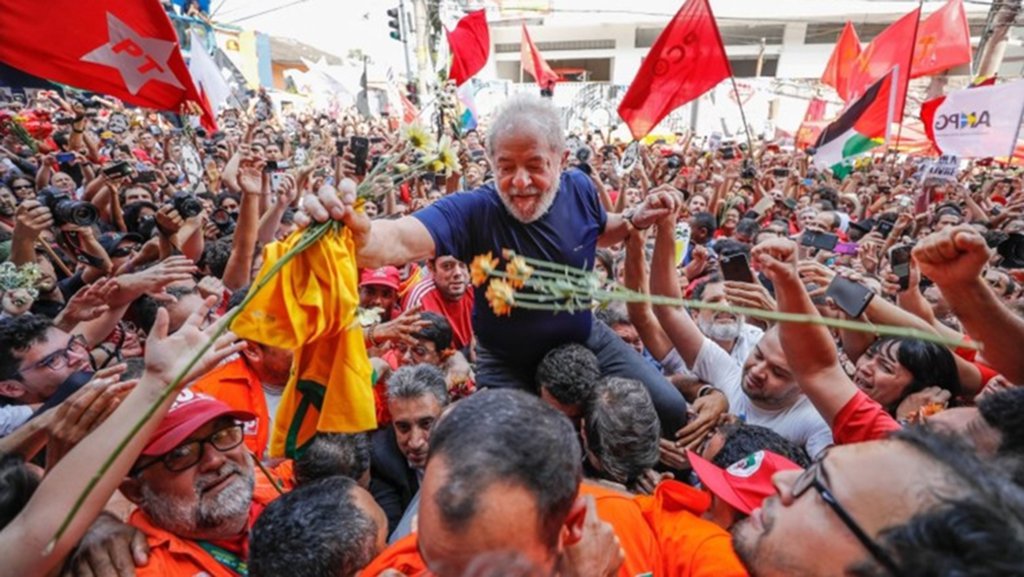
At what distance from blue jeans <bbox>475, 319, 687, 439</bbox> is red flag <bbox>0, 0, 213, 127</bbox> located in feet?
11.5

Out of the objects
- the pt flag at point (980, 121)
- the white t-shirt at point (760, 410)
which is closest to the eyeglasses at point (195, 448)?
the white t-shirt at point (760, 410)

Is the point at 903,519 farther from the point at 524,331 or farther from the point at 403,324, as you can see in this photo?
the point at 403,324

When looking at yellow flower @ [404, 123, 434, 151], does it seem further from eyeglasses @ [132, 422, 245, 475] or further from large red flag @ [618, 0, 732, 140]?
large red flag @ [618, 0, 732, 140]

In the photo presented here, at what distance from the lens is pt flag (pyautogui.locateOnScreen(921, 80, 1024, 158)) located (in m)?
7.04

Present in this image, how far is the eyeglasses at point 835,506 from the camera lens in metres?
1.10

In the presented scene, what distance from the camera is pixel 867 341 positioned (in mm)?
3270

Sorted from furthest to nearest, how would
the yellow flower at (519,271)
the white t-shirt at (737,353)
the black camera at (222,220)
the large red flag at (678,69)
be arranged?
the large red flag at (678,69) → the black camera at (222,220) → the white t-shirt at (737,353) → the yellow flower at (519,271)

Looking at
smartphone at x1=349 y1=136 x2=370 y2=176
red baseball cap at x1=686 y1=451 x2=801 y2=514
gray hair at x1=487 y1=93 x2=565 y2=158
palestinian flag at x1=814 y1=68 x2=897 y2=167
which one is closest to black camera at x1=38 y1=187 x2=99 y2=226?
smartphone at x1=349 y1=136 x2=370 y2=176

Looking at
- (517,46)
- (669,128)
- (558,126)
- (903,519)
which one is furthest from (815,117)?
(517,46)

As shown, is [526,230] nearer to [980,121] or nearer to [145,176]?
[145,176]

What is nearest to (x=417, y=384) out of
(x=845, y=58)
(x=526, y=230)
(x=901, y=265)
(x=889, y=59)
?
(x=526, y=230)

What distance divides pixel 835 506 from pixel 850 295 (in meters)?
1.09

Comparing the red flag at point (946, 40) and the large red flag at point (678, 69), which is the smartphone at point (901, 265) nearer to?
the large red flag at point (678, 69)

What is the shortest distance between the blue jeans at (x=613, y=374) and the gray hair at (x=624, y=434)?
0.51 m
